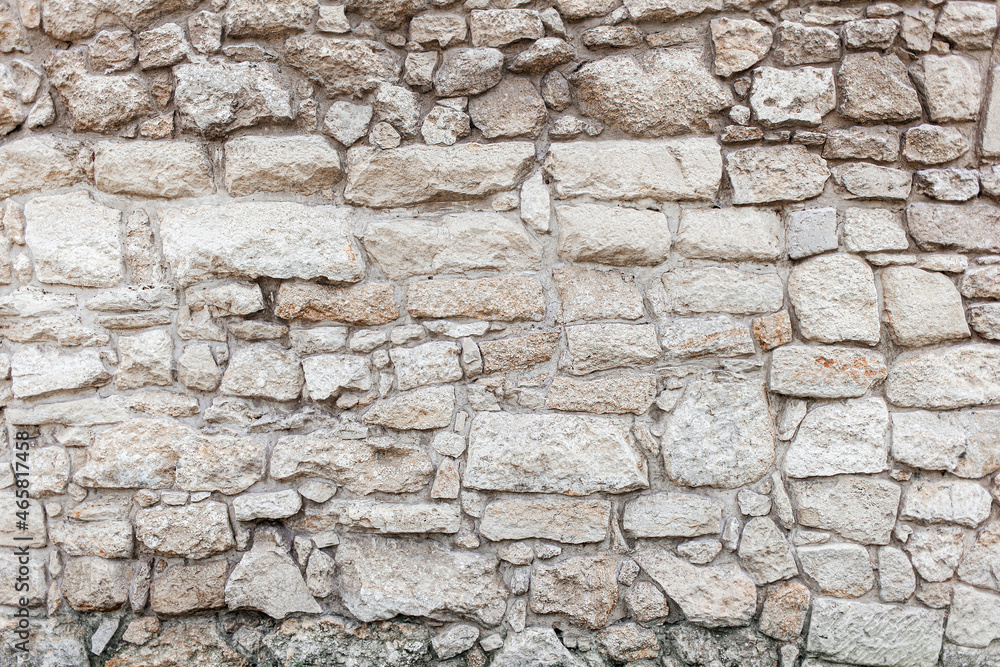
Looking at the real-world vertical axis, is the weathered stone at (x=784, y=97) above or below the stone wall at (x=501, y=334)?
above

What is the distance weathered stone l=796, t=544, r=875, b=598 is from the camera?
188 centimetres

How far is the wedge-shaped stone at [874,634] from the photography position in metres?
1.88

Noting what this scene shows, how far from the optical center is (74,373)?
1904 millimetres

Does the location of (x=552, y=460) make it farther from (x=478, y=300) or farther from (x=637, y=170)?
(x=637, y=170)

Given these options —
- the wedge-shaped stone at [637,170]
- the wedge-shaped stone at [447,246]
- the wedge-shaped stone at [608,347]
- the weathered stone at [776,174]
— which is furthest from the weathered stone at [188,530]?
the weathered stone at [776,174]

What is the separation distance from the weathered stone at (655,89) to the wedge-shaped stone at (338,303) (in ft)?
2.99

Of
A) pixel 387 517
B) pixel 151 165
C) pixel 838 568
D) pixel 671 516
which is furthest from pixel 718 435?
pixel 151 165

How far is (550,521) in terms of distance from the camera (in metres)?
1.88

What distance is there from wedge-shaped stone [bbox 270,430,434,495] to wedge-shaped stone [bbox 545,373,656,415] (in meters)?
0.46

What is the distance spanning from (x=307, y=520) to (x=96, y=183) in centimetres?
127

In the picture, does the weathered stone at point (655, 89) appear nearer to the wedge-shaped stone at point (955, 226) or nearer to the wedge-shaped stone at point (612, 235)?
the wedge-shaped stone at point (612, 235)

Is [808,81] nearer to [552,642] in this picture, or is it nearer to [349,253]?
[349,253]

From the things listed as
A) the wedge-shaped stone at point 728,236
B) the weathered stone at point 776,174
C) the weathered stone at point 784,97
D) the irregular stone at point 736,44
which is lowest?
the wedge-shaped stone at point 728,236

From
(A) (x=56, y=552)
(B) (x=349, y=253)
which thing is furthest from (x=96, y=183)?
(A) (x=56, y=552)
